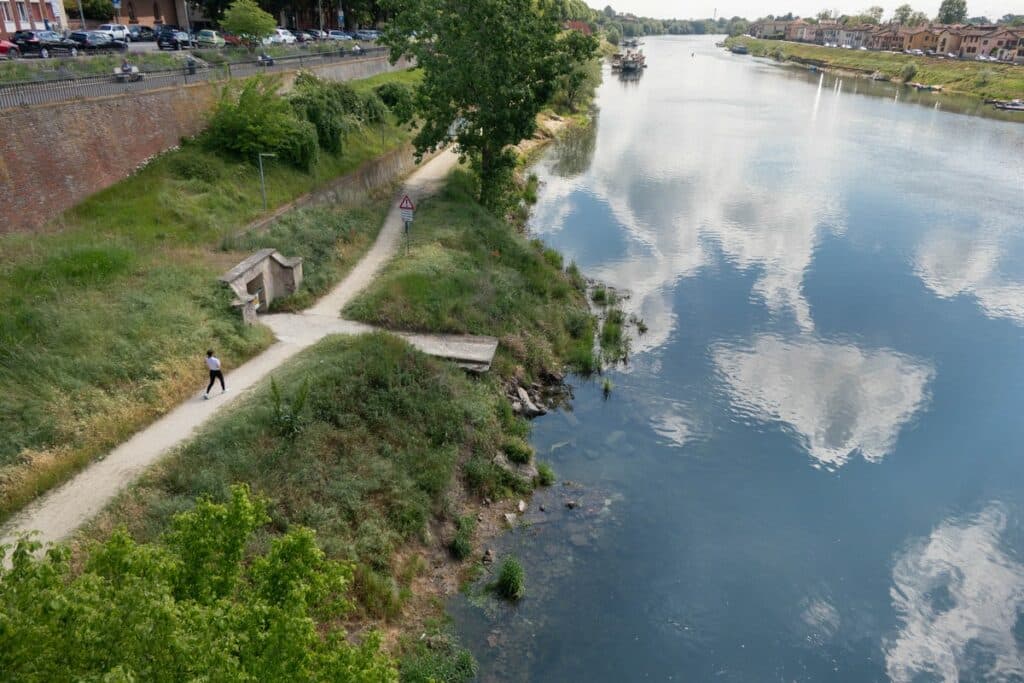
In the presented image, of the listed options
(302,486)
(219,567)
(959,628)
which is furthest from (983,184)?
(219,567)

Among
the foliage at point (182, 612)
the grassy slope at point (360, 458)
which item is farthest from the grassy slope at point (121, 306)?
the foliage at point (182, 612)

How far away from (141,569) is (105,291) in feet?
50.2

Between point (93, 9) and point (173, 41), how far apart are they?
2709 cm

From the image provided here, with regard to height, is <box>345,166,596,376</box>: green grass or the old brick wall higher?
the old brick wall

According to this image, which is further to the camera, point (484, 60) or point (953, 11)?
point (953, 11)

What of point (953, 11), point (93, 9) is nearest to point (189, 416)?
point (93, 9)

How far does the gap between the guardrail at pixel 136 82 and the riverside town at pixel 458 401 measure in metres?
0.16

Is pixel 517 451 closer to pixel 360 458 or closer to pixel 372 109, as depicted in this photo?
pixel 360 458

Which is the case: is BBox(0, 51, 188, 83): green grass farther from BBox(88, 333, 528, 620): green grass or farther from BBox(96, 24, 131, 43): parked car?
BBox(88, 333, 528, 620): green grass

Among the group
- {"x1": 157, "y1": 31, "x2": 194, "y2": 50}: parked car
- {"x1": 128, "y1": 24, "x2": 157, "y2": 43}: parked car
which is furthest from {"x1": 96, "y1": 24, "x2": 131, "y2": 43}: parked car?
{"x1": 157, "y1": 31, "x2": 194, "y2": 50}: parked car

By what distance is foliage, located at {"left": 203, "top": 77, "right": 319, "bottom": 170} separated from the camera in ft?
111

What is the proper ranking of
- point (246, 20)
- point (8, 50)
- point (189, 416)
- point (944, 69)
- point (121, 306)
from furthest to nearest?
1. point (944, 69)
2. point (246, 20)
3. point (8, 50)
4. point (121, 306)
5. point (189, 416)

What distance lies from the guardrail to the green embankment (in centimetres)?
10180

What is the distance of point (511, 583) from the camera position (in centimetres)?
1697
